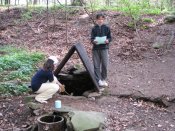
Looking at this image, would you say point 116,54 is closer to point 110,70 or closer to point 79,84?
point 110,70

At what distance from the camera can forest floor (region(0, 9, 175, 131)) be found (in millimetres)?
6996

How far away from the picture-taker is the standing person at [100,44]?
8.05 m

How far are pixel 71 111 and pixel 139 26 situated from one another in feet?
33.4

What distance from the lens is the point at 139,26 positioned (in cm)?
1575

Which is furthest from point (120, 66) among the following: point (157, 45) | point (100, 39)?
point (100, 39)

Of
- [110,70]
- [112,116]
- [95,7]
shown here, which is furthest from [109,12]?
[112,116]

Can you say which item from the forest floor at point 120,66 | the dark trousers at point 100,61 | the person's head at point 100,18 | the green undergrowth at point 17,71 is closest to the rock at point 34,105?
the forest floor at point 120,66

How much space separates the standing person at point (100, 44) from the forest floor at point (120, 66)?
A: 656 millimetres

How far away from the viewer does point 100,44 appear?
26.8 ft

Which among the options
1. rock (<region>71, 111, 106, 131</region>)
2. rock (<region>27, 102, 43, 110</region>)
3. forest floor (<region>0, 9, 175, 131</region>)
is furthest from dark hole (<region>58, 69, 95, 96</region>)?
rock (<region>71, 111, 106, 131</region>)

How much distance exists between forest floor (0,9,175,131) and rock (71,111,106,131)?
293 mm

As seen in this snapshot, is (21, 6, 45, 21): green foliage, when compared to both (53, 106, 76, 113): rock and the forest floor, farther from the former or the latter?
(53, 106, 76, 113): rock

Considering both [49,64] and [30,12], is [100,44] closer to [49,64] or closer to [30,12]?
[49,64]

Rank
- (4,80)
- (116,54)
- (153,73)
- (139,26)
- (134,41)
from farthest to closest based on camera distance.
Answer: (139,26)
(134,41)
(116,54)
(153,73)
(4,80)
